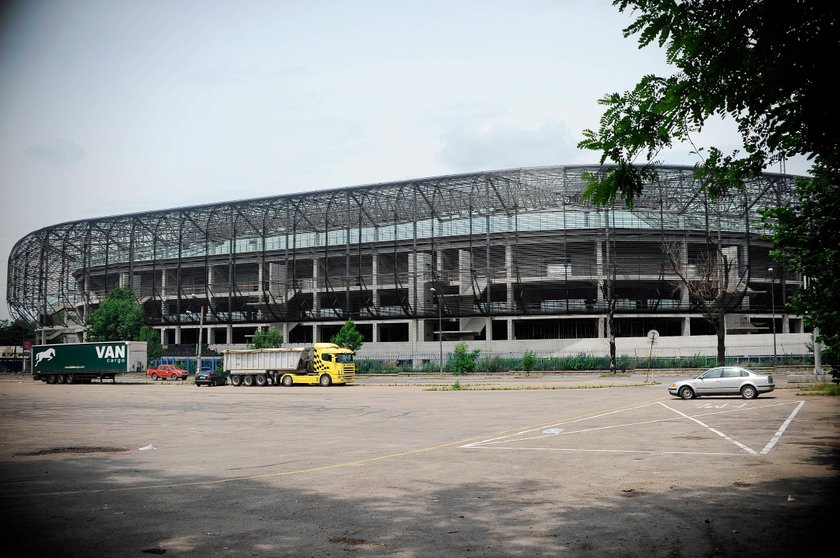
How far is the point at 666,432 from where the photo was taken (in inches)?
717

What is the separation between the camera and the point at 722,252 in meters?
81.1

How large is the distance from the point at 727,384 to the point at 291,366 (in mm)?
34689

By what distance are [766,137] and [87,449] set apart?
47.3ft

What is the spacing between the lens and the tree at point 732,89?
245 inches

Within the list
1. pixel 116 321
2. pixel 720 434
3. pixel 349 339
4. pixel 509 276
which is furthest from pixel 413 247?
pixel 720 434

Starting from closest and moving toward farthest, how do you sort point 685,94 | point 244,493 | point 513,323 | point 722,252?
point 685,94
point 244,493
point 722,252
point 513,323

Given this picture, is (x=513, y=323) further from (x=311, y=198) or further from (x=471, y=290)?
(x=311, y=198)

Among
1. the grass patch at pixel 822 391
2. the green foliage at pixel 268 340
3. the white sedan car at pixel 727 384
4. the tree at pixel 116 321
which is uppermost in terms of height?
the tree at pixel 116 321

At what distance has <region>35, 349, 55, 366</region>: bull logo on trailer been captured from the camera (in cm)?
6325

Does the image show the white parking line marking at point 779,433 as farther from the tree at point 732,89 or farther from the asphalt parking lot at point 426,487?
the tree at point 732,89

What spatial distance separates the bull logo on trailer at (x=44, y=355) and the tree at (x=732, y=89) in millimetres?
65372

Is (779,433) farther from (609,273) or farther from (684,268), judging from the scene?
(684,268)

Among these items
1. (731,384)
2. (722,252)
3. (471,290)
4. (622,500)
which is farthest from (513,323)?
(622,500)

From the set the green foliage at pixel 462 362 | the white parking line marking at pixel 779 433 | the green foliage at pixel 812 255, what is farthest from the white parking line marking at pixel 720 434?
the green foliage at pixel 462 362
